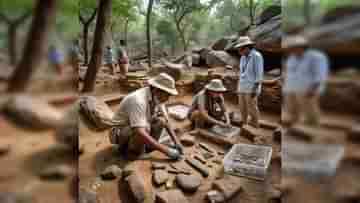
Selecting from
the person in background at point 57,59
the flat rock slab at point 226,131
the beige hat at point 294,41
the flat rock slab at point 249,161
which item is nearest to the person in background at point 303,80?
the beige hat at point 294,41

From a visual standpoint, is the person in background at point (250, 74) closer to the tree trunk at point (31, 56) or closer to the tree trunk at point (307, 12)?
the tree trunk at point (307, 12)

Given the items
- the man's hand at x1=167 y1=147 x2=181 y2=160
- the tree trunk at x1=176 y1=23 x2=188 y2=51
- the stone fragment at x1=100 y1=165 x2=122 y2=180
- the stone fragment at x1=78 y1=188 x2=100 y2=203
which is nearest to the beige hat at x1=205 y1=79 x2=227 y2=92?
the tree trunk at x1=176 y1=23 x2=188 y2=51

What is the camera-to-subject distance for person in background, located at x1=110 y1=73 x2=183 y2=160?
5.71 feet

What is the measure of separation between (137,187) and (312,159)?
1.22 m

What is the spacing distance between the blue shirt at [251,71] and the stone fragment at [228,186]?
0.70 meters

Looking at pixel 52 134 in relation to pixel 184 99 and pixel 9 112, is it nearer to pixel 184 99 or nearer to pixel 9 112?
pixel 9 112

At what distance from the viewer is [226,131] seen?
1964 mm

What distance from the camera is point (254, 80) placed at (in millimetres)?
1805

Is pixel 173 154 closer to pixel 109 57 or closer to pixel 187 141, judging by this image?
pixel 187 141

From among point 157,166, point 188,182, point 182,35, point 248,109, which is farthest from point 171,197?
point 182,35

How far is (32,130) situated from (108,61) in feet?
4.62

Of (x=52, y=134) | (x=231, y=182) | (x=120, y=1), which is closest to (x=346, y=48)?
(x=52, y=134)

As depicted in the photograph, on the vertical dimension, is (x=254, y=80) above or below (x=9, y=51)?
below

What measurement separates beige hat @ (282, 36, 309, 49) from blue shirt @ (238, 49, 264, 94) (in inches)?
50.0
